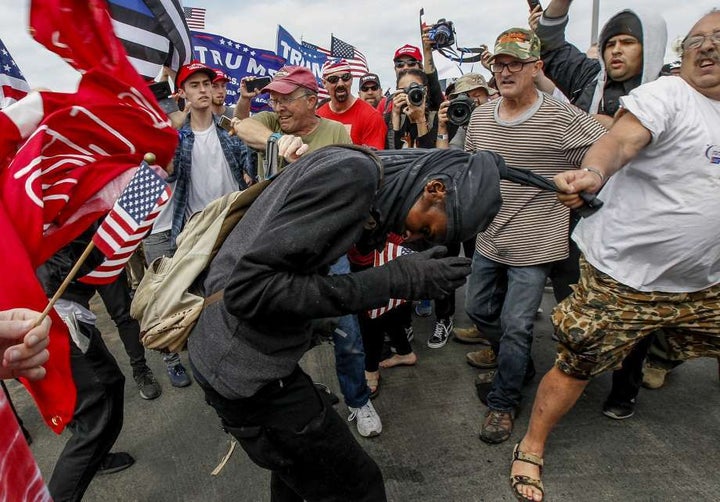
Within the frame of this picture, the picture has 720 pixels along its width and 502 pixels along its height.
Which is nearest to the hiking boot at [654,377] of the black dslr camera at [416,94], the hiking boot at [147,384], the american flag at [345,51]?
the black dslr camera at [416,94]

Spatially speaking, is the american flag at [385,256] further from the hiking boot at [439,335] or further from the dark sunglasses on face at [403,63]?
the dark sunglasses on face at [403,63]

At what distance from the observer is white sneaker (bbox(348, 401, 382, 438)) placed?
2.72 meters

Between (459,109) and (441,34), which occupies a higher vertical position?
(441,34)

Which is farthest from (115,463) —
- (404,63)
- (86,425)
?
(404,63)

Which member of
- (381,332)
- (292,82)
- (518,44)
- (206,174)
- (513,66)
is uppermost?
(518,44)

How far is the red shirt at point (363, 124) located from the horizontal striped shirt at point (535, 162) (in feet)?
4.53

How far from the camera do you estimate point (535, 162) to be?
8.44 feet

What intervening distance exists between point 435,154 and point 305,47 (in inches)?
340

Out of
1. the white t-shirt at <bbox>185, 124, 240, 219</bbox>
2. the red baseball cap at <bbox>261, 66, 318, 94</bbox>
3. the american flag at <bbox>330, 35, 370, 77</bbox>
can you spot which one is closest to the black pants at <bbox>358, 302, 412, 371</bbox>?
the white t-shirt at <bbox>185, 124, 240, 219</bbox>

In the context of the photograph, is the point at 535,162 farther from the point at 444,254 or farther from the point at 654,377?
the point at 654,377

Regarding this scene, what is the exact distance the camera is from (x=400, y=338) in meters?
3.42

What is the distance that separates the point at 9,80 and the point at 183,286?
223 cm

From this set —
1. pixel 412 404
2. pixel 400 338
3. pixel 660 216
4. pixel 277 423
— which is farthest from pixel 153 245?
pixel 660 216

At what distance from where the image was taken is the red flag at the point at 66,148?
4.54ft
